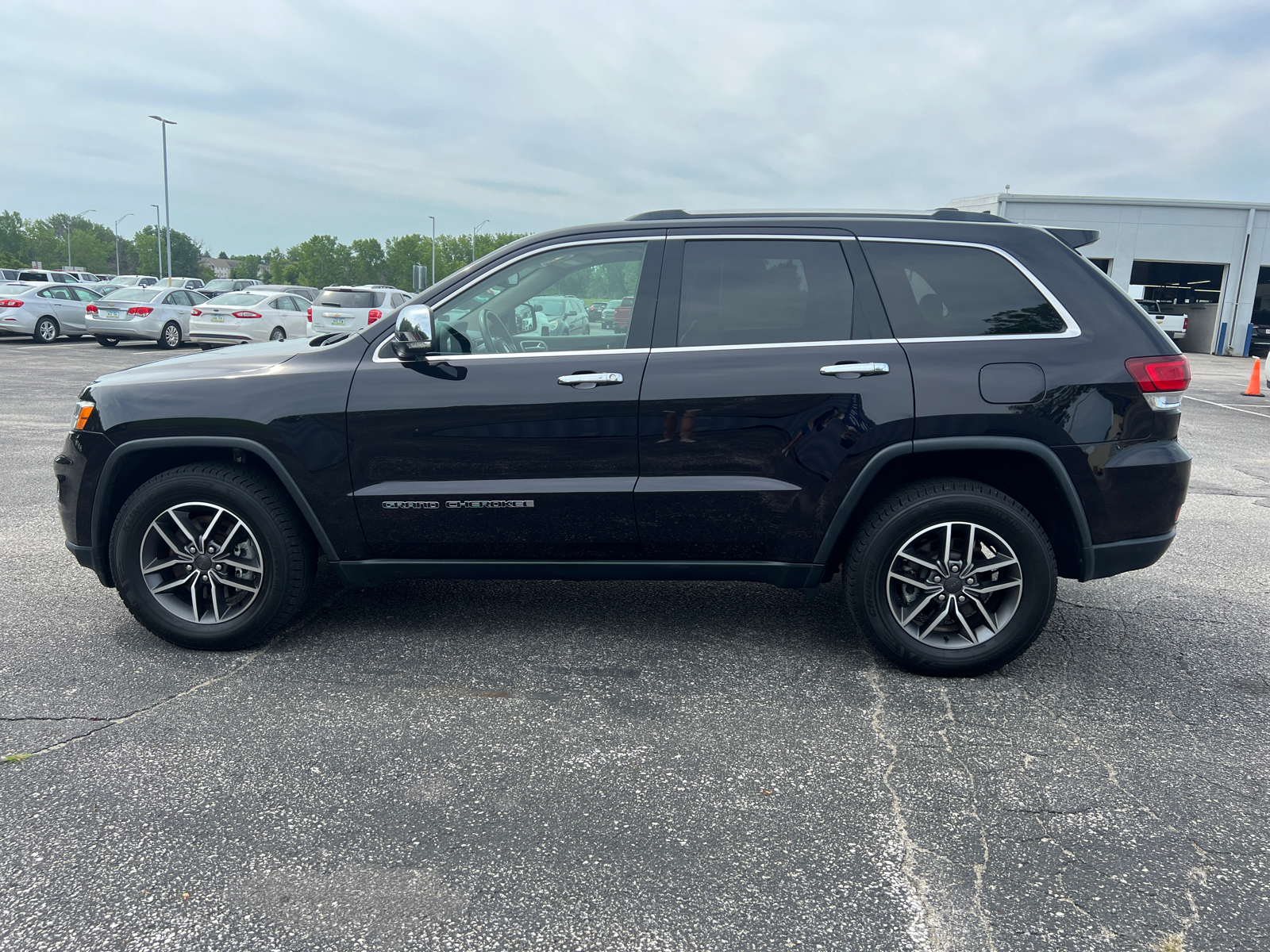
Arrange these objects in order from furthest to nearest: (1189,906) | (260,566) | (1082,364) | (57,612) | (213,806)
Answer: (57,612), (260,566), (1082,364), (213,806), (1189,906)

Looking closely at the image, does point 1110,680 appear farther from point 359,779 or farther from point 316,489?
point 316,489

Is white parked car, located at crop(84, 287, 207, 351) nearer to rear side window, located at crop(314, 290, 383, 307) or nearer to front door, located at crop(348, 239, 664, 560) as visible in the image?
rear side window, located at crop(314, 290, 383, 307)

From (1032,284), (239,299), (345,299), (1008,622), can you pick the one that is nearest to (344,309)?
(345,299)

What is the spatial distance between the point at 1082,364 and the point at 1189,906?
1988 millimetres

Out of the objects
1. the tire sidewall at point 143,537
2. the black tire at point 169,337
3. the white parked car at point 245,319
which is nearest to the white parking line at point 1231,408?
the tire sidewall at point 143,537

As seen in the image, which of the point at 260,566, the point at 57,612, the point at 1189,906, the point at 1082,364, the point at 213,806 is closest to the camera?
the point at 1189,906

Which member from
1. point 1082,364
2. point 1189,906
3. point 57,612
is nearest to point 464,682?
point 57,612

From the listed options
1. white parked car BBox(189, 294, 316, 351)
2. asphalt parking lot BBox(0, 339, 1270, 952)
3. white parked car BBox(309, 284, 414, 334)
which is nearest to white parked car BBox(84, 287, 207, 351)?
white parked car BBox(189, 294, 316, 351)

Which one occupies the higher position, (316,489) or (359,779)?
(316,489)

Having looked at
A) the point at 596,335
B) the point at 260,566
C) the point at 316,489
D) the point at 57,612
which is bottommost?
the point at 57,612

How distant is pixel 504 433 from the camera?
12.0 ft

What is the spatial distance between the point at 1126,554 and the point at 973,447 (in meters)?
0.77

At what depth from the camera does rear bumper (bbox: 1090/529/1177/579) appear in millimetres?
3645

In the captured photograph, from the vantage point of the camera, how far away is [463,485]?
370cm
